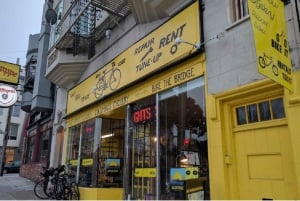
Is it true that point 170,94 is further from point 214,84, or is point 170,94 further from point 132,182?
point 132,182

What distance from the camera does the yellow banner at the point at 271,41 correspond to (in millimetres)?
3900

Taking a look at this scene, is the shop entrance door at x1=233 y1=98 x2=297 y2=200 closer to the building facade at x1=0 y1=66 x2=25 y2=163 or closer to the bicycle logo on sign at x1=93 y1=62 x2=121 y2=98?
the bicycle logo on sign at x1=93 y1=62 x2=121 y2=98

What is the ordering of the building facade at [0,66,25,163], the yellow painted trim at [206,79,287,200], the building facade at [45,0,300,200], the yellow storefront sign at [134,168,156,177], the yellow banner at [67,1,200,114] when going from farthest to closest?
the building facade at [0,66,25,163] < the yellow storefront sign at [134,168,156,177] < the yellow banner at [67,1,200,114] < the yellow painted trim at [206,79,287,200] < the building facade at [45,0,300,200]

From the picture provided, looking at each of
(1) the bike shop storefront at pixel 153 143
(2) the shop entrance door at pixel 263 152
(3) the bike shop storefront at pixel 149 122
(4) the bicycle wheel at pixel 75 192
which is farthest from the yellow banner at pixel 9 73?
(2) the shop entrance door at pixel 263 152

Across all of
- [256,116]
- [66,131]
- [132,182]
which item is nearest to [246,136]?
[256,116]

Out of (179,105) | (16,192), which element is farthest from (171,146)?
(16,192)

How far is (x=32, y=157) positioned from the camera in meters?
17.8

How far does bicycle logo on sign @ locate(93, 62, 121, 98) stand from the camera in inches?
367

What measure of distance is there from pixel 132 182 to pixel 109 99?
2.90 meters

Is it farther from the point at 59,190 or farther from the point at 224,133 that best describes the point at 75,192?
the point at 224,133

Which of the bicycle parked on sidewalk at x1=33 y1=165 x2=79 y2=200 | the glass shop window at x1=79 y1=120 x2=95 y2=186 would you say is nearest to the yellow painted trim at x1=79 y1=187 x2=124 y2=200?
the glass shop window at x1=79 y1=120 x2=95 y2=186

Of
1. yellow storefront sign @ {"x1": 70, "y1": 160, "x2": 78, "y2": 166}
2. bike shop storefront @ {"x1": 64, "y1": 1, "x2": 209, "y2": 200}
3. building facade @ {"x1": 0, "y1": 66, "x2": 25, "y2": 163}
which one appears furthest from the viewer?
building facade @ {"x1": 0, "y1": 66, "x2": 25, "y2": 163}

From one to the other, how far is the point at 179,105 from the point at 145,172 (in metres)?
1.95

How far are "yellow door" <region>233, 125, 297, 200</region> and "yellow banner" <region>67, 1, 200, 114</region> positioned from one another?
235cm
